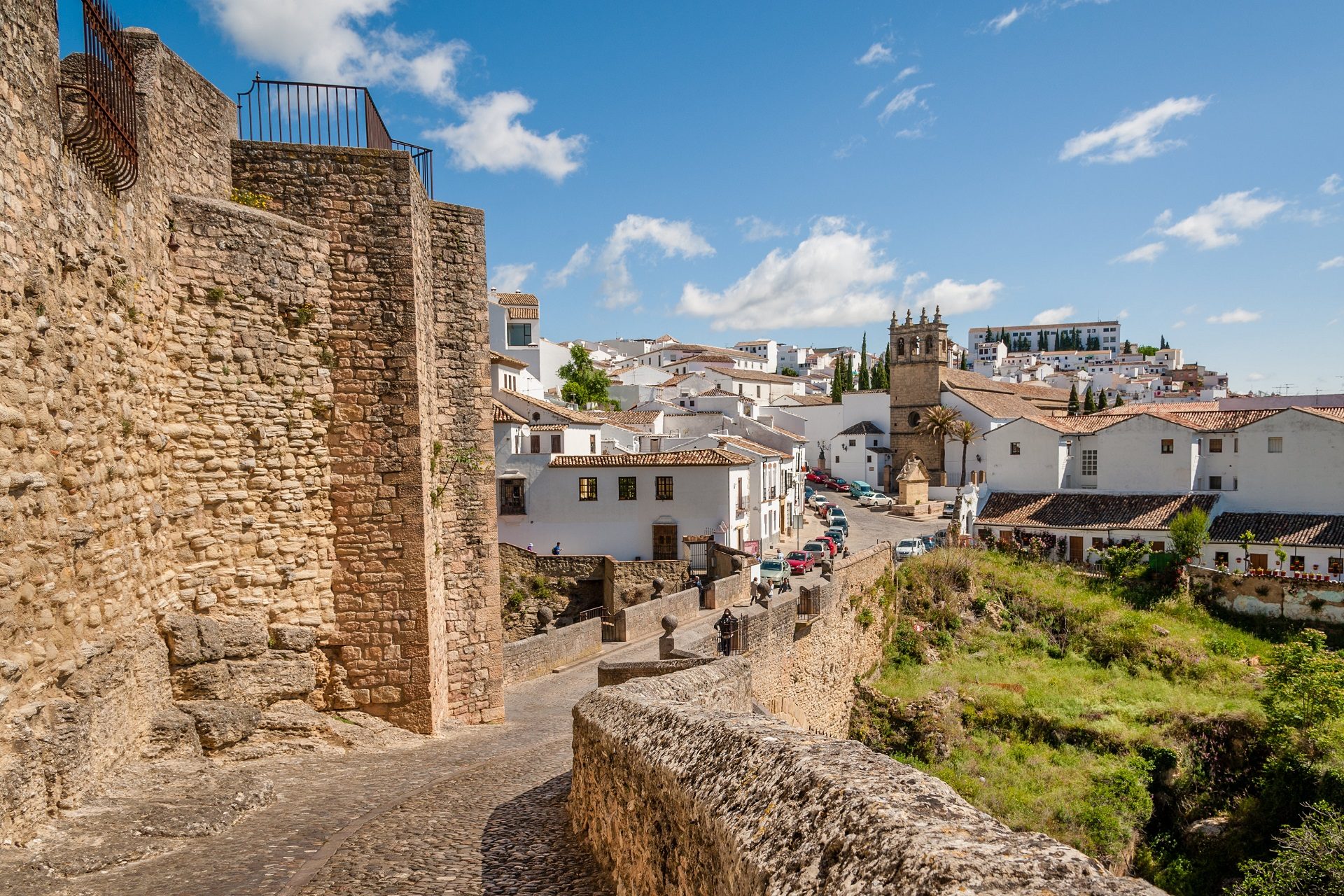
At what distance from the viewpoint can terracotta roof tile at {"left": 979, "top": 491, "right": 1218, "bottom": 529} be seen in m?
33.8

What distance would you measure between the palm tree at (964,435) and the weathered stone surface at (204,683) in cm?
5157

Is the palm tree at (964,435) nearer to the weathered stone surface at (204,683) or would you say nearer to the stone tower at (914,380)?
the stone tower at (914,380)

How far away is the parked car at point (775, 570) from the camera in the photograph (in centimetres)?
2847

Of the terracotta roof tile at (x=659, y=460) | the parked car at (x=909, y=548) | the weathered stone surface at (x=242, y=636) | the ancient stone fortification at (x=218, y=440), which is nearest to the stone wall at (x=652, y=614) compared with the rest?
the terracotta roof tile at (x=659, y=460)

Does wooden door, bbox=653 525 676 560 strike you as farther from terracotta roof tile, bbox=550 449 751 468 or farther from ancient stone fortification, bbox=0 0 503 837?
ancient stone fortification, bbox=0 0 503 837

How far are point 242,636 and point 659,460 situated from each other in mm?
24277

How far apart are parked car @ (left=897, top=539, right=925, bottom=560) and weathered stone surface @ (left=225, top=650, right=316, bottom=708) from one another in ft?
89.2

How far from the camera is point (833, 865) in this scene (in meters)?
2.73

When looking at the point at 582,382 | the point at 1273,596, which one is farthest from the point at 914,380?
the point at 1273,596

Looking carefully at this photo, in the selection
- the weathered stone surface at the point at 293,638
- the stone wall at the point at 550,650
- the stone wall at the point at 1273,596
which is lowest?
the stone wall at the point at 1273,596

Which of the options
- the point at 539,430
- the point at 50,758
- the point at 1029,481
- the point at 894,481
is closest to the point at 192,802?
the point at 50,758

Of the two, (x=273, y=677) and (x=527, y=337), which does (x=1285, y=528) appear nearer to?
(x=273, y=677)

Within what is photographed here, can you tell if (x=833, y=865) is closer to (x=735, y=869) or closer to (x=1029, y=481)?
(x=735, y=869)

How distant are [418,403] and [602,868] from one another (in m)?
5.30
